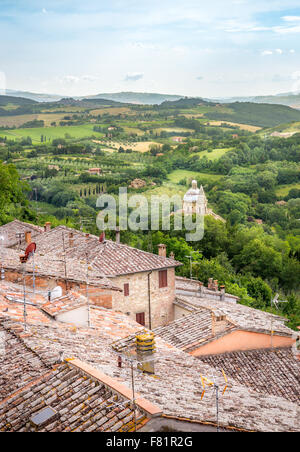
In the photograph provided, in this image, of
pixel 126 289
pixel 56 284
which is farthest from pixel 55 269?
pixel 126 289

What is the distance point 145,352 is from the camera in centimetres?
533

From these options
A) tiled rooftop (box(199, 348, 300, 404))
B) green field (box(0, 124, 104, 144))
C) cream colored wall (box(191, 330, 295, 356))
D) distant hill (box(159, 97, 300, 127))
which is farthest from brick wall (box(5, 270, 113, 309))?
distant hill (box(159, 97, 300, 127))

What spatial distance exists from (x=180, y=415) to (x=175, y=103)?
110936 mm

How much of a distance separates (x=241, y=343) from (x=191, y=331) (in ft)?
3.20

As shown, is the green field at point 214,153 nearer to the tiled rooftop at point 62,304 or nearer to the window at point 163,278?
the window at point 163,278

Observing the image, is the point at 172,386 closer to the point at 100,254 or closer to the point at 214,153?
the point at 100,254

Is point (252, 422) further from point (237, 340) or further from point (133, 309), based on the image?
point (133, 309)

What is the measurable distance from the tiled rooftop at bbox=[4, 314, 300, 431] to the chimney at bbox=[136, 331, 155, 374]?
113 millimetres

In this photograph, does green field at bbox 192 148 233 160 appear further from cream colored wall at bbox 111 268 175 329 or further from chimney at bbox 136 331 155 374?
chimney at bbox 136 331 155 374

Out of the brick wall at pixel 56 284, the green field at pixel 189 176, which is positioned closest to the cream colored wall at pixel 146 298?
the brick wall at pixel 56 284

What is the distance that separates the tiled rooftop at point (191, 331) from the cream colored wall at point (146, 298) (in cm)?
299

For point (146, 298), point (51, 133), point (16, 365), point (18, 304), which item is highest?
point (51, 133)

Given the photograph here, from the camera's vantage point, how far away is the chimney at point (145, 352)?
17.0ft

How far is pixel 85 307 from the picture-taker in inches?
269
